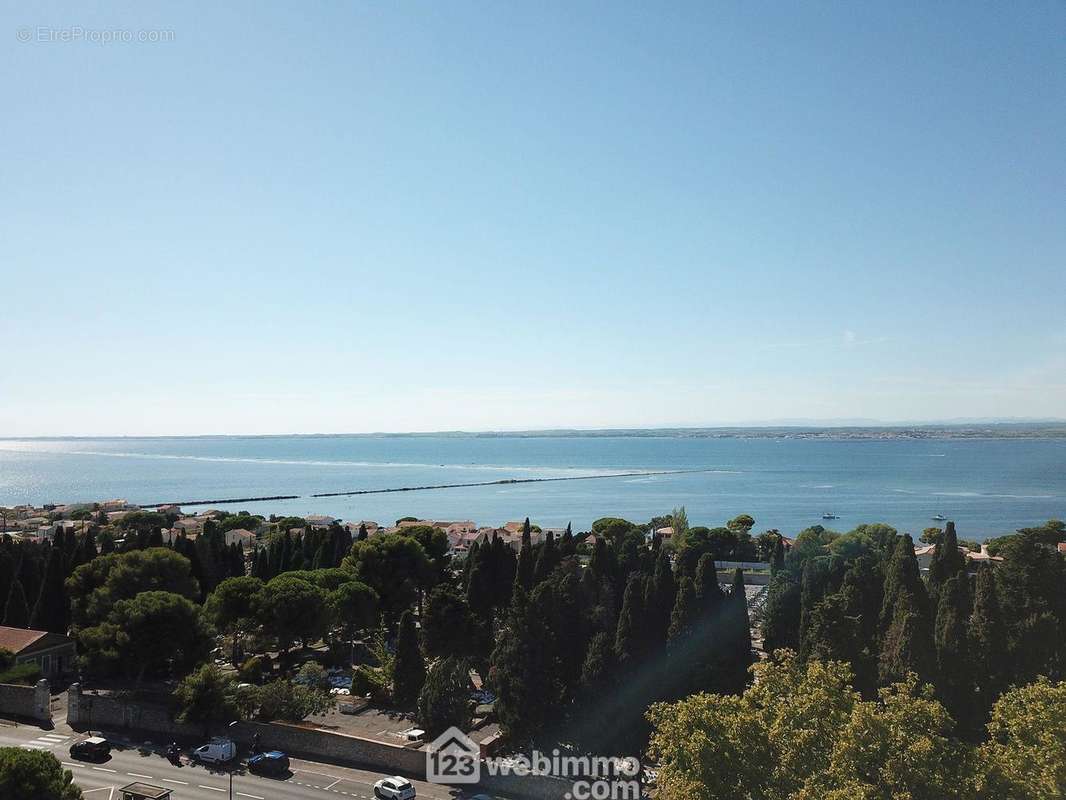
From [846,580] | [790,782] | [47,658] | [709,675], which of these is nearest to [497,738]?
[709,675]

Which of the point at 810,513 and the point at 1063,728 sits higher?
the point at 1063,728

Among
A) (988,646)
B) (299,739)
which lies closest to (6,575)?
(299,739)

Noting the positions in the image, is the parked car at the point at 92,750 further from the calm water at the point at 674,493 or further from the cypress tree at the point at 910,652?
the calm water at the point at 674,493

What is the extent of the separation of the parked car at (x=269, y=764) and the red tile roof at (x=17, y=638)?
517 inches

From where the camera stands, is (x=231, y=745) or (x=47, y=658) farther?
(x=47, y=658)

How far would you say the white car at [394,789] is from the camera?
18.9m

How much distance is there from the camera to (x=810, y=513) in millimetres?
108625

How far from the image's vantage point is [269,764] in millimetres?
20875

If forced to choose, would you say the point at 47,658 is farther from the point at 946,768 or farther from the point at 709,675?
the point at 946,768

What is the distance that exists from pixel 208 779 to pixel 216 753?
1.18 meters

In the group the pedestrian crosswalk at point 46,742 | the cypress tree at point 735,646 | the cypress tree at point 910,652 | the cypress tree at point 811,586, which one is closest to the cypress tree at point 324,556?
the pedestrian crosswalk at point 46,742

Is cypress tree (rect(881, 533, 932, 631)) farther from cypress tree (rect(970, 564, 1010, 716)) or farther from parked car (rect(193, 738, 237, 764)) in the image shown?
parked car (rect(193, 738, 237, 764))

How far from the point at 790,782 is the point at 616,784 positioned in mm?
7320

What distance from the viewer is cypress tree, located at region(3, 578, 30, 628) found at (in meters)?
32.5
